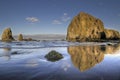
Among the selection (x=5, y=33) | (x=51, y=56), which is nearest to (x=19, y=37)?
(x=5, y=33)

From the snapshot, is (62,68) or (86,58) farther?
(86,58)

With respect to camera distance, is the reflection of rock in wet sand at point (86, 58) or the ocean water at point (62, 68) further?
the reflection of rock in wet sand at point (86, 58)

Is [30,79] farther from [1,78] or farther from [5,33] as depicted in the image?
[5,33]

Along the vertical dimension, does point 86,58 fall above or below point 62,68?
below

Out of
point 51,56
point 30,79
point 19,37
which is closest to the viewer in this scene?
point 30,79

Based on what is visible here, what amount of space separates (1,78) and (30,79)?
1.42 meters

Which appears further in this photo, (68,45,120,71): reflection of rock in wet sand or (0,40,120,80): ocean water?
(68,45,120,71): reflection of rock in wet sand

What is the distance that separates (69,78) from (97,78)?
137cm

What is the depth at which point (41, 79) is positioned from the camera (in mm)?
8828

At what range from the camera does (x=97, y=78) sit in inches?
365

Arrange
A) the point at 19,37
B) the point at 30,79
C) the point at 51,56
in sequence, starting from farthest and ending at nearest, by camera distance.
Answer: the point at 19,37 → the point at 51,56 → the point at 30,79

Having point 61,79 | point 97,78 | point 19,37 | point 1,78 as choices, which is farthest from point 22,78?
point 19,37

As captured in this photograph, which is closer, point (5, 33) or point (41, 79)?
point (41, 79)

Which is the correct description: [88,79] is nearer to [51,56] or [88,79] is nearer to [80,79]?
[80,79]
